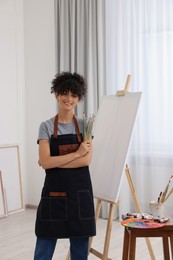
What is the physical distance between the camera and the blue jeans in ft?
8.52

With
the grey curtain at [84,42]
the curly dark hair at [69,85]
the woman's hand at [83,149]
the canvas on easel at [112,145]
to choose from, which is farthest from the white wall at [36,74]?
the woman's hand at [83,149]

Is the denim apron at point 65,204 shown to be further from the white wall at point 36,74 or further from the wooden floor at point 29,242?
the white wall at point 36,74

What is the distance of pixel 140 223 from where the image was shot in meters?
2.60

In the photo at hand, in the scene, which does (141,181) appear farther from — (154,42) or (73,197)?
(73,197)

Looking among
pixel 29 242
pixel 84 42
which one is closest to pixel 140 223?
pixel 29 242

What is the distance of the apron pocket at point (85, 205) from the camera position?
2.59 meters

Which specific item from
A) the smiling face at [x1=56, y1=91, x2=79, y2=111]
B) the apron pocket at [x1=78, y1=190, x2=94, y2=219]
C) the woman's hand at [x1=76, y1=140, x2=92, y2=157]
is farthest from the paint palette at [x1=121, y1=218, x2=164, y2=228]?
the smiling face at [x1=56, y1=91, x2=79, y2=111]

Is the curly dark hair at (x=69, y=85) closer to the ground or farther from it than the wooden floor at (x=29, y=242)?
farther from it

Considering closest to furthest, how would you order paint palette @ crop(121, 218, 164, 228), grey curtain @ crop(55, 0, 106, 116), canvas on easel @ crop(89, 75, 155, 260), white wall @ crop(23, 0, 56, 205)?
1. paint palette @ crop(121, 218, 164, 228)
2. canvas on easel @ crop(89, 75, 155, 260)
3. grey curtain @ crop(55, 0, 106, 116)
4. white wall @ crop(23, 0, 56, 205)

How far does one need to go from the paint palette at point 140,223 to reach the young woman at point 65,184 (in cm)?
21

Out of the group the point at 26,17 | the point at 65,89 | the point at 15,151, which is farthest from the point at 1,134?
the point at 65,89

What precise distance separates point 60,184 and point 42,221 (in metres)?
0.24

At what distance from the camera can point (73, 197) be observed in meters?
2.58

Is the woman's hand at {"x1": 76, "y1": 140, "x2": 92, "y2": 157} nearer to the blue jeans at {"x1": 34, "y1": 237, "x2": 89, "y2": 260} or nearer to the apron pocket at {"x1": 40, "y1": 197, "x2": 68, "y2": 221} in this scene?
the apron pocket at {"x1": 40, "y1": 197, "x2": 68, "y2": 221}
